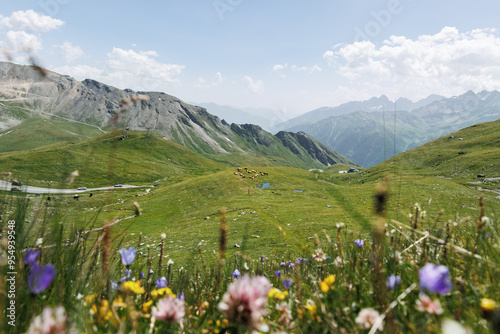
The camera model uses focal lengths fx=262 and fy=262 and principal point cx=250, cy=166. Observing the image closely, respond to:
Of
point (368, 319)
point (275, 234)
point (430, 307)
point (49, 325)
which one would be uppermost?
point (49, 325)

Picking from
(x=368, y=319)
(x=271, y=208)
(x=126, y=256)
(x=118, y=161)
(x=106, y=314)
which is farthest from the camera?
(x=118, y=161)

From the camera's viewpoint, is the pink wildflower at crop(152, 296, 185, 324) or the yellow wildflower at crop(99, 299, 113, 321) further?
the yellow wildflower at crop(99, 299, 113, 321)

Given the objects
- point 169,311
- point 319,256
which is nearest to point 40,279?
point 169,311

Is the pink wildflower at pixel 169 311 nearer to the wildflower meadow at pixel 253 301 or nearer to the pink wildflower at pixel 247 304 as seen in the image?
the wildflower meadow at pixel 253 301

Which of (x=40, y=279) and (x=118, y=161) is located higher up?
(x=40, y=279)

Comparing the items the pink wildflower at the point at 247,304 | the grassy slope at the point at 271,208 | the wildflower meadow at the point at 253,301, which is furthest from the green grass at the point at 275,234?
the pink wildflower at the point at 247,304

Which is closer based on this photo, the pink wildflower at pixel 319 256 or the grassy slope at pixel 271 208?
the pink wildflower at pixel 319 256

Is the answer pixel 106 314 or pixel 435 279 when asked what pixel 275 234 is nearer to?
pixel 106 314

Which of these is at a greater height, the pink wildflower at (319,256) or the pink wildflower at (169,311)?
the pink wildflower at (169,311)

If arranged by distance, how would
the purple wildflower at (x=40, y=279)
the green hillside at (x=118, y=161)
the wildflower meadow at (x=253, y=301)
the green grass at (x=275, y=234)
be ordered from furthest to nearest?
the green hillside at (x=118, y=161), the green grass at (x=275, y=234), the purple wildflower at (x=40, y=279), the wildflower meadow at (x=253, y=301)

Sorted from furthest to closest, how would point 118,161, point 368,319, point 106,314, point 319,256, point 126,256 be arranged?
point 118,161 < point 319,256 < point 126,256 < point 106,314 < point 368,319

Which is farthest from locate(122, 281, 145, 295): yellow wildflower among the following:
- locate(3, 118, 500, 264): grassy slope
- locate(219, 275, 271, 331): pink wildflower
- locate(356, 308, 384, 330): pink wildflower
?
locate(3, 118, 500, 264): grassy slope

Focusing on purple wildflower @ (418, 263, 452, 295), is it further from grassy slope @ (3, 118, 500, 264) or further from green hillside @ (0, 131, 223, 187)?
green hillside @ (0, 131, 223, 187)

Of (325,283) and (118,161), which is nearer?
(325,283)
